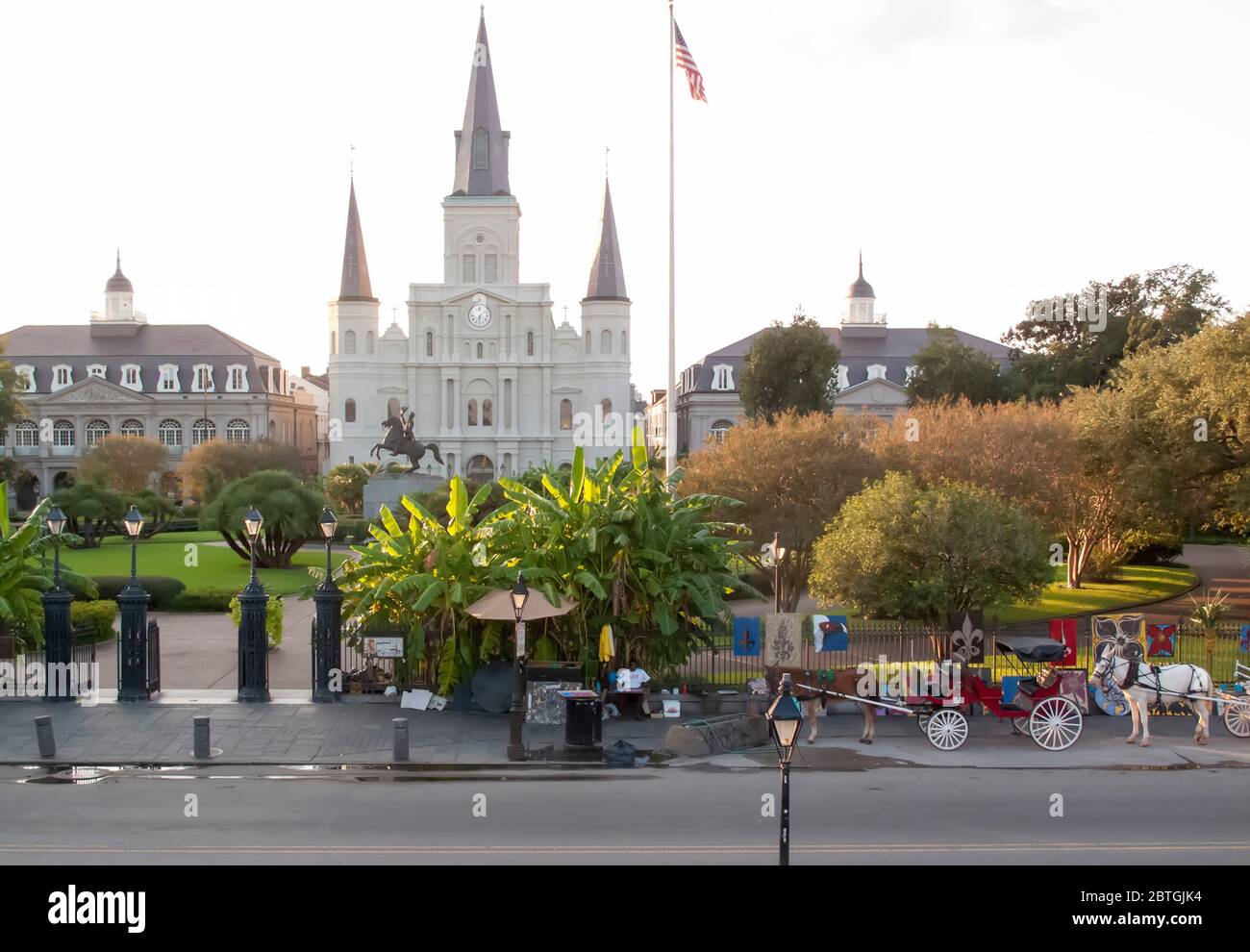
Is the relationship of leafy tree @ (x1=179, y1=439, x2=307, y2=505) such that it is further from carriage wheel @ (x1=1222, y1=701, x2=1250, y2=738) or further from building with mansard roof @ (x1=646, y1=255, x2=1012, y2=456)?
carriage wheel @ (x1=1222, y1=701, x2=1250, y2=738)

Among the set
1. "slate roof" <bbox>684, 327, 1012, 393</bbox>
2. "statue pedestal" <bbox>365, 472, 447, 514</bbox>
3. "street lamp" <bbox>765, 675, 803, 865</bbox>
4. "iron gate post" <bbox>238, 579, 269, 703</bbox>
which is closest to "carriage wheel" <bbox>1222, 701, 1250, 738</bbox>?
"street lamp" <bbox>765, 675, 803, 865</bbox>

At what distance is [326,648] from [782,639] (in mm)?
7921

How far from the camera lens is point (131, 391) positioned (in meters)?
93.4

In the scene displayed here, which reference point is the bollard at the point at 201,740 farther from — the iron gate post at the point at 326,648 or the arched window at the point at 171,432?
the arched window at the point at 171,432

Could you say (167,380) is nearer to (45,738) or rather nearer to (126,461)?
(126,461)

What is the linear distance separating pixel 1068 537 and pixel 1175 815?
90.7 feet

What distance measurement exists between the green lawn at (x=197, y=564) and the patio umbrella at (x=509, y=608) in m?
19.8

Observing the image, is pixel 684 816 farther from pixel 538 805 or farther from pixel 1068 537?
pixel 1068 537

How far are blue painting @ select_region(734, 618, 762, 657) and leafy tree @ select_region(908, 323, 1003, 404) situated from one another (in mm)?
41702

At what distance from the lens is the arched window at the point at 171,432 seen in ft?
315

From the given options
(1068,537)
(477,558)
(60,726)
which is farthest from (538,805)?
(1068,537)

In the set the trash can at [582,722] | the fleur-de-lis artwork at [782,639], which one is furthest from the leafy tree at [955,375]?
the trash can at [582,722]

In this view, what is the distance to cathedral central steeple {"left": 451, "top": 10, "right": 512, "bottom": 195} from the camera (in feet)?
313

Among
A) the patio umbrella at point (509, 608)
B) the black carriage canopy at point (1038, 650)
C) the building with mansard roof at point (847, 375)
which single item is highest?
the building with mansard roof at point (847, 375)
